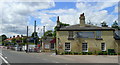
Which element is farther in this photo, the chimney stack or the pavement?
the chimney stack

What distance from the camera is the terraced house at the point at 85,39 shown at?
127ft

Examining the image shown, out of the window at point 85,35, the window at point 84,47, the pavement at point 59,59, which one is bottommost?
the pavement at point 59,59

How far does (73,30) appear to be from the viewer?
39531 millimetres

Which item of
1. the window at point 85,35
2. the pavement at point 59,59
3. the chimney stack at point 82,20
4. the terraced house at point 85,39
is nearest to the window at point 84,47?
the terraced house at point 85,39

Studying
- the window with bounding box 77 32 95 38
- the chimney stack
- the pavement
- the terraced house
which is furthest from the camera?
the chimney stack

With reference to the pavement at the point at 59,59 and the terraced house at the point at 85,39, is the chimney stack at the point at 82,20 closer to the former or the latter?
the terraced house at the point at 85,39

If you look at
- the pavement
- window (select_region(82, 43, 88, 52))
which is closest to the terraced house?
window (select_region(82, 43, 88, 52))

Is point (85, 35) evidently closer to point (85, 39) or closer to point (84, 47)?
point (85, 39)

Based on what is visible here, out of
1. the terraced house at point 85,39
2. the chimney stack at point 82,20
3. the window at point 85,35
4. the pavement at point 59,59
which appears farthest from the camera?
the chimney stack at point 82,20

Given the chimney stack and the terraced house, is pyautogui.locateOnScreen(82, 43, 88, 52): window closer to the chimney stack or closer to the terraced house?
the terraced house

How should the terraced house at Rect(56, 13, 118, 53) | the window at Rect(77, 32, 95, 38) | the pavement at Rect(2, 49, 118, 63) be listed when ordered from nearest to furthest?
1. the pavement at Rect(2, 49, 118, 63)
2. the terraced house at Rect(56, 13, 118, 53)
3. the window at Rect(77, 32, 95, 38)

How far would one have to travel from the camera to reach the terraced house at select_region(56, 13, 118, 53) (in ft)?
127

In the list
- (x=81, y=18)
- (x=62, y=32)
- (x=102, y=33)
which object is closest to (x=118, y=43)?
(x=102, y=33)

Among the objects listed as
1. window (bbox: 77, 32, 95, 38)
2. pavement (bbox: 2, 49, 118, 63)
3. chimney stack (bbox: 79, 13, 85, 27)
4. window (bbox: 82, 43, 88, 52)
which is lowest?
pavement (bbox: 2, 49, 118, 63)
